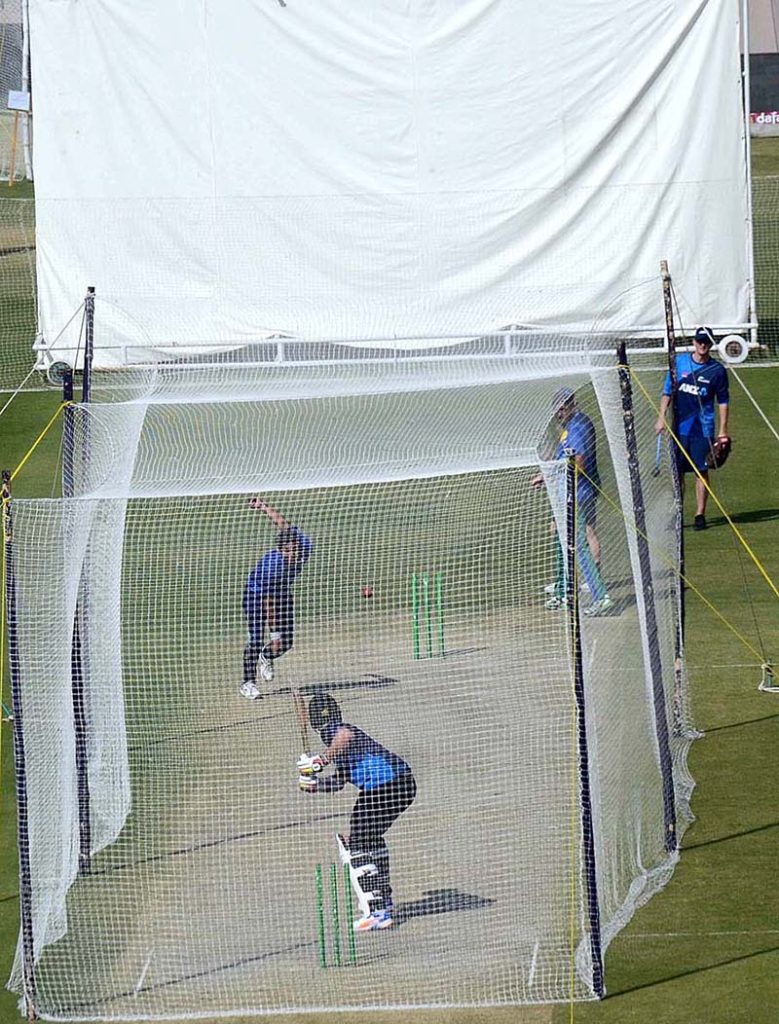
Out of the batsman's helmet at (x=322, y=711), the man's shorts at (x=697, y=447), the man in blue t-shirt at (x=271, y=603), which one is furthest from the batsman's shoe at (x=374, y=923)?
the man's shorts at (x=697, y=447)

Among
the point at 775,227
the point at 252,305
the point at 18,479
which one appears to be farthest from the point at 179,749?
the point at 775,227

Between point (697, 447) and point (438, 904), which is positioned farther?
point (697, 447)

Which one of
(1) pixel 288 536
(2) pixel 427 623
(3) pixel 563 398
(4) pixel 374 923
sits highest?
(3) pixel 563 398

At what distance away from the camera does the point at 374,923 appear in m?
9.15

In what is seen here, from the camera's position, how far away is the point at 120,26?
21.2 m

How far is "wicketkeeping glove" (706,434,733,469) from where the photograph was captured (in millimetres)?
15492

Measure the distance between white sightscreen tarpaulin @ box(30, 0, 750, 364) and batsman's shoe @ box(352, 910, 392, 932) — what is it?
13200 millimetres

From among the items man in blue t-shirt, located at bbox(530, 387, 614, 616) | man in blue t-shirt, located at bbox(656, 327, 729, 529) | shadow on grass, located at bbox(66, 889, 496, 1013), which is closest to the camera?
shadow on grass, located at bbox(66, 889, 496, 1013)

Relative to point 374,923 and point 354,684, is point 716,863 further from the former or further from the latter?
point 354,684

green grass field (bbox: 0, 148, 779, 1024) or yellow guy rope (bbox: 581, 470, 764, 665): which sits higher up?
yellow guy rope (bbox: 581, 470, 764, 665)

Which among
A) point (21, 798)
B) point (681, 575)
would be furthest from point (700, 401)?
point (21, 798)

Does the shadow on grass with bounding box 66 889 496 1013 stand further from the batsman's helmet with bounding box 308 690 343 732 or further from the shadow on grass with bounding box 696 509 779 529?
the shadow on grass with bounding box 696 509 779 529

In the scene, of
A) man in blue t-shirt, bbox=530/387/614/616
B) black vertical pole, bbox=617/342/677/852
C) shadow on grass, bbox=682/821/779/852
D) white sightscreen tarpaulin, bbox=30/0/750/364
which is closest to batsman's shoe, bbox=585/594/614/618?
man in blue t-shirt, bbox=530/387/614/616

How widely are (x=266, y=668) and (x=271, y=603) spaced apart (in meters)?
0.47
